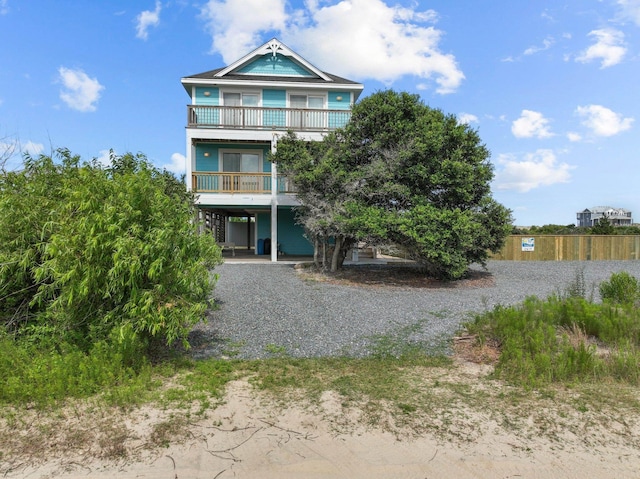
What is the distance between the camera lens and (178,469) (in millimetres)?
2570

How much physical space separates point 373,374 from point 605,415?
2109 millimetres

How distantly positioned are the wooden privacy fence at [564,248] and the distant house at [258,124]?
1045cm

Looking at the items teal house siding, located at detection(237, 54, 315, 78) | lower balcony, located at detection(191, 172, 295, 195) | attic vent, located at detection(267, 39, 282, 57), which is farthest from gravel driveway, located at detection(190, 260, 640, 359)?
attic vent, located at detection(267, 39, 282, 57)

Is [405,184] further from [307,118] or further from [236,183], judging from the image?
[236,183]

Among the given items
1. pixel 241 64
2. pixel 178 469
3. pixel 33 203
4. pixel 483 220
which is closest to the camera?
pixel 178 469

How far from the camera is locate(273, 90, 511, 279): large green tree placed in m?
9.89

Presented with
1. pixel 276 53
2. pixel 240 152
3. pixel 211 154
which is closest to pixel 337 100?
pixel 276 53

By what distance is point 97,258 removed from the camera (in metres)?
3.89

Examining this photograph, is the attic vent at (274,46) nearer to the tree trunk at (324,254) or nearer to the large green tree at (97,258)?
the tree trunk at (324,254)

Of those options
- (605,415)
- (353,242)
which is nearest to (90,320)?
(605,415)

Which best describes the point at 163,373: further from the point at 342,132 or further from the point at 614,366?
the point at 342,132

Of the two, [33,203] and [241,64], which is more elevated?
[241,64]

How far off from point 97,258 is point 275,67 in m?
16.3

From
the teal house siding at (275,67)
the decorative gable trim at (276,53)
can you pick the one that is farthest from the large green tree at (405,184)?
the teal house siding at (275,67)
